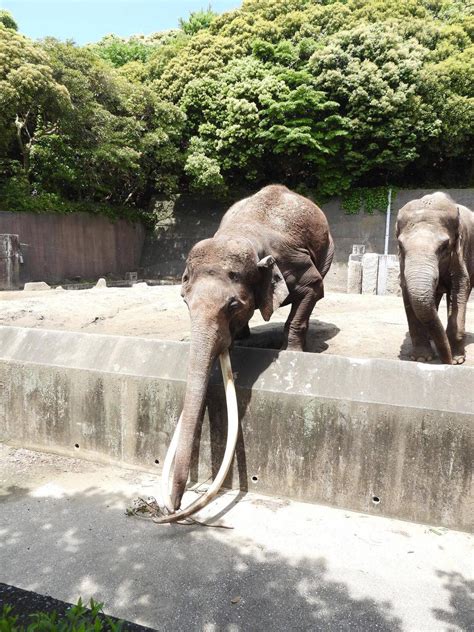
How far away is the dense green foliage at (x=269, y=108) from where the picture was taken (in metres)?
20.0

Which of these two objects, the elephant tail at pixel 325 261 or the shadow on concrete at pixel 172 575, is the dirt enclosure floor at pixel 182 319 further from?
the shadow on concrete at pixel 172 575

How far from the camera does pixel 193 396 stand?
3822 millimetres

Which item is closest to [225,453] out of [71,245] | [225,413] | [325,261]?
[225,413]

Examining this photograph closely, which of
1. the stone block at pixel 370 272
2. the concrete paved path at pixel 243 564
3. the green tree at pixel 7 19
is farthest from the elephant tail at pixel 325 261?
the green tree at pixel 7 19

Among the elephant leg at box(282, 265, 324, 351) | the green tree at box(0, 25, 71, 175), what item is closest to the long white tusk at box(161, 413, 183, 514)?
the elephant leg at box(282, 265, 324, 351)

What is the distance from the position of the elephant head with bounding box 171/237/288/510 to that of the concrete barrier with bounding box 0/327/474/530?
63 cm

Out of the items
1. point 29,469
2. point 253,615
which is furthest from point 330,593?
point 29,469

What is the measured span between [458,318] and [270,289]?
7.59 ft

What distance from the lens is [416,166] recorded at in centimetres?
2427

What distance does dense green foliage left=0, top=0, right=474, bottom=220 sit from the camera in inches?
787

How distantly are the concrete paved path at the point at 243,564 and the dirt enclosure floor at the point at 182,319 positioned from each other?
233 centimetres

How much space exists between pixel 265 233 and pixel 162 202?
23252mm

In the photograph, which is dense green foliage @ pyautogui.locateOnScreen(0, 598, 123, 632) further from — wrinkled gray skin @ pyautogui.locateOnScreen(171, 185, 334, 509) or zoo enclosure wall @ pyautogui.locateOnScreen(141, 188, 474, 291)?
zoo enclosure wall @ pyautogui.locateOnScreen(141, 188, 474, 291)

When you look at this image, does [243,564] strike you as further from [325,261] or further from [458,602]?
[325,261]
